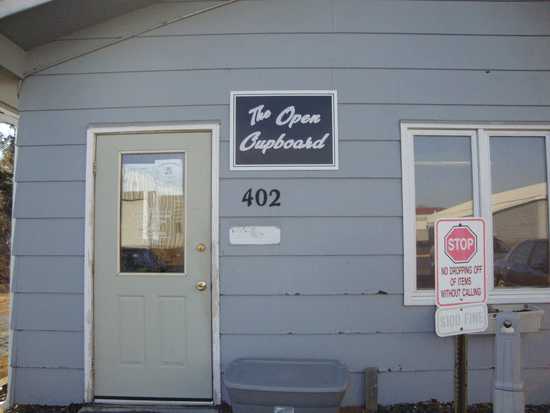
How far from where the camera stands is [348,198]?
3.11 metres

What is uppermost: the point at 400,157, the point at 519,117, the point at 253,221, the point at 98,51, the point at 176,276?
the point at 98,51

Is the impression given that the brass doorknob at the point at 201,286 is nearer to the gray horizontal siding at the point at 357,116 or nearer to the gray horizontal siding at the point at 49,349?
the gray horizontal siding at the point at 49,349

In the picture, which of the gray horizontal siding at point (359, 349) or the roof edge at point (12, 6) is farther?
the gray horizontal siding at point (359, 349)

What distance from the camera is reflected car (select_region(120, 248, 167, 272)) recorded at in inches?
124

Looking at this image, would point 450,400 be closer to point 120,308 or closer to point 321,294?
point 321,294

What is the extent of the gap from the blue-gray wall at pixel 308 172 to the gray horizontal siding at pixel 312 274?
1 centimetres

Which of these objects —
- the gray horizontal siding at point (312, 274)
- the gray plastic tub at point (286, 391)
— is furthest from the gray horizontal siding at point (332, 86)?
the gray plastic tub at point (286, 391)

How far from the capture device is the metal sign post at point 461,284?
201cm

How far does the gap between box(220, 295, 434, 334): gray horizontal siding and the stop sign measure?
3.71 ft

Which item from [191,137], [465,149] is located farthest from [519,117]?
[191,137]

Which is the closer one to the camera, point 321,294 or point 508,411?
point 508,411

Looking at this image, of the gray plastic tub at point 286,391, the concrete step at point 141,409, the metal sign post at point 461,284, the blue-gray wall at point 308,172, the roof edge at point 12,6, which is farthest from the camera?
the blue-gray wall at point 308,172

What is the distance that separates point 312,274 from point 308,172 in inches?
31.9

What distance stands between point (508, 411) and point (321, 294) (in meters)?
1.41
